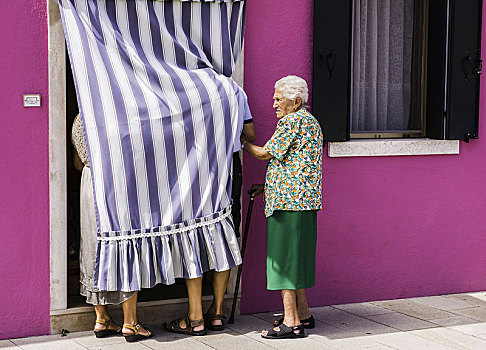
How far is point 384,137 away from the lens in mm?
6750

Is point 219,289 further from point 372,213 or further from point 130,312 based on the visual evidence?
point 372,213

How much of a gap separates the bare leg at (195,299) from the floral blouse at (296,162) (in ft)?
2.34

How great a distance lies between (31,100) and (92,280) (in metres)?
1.26

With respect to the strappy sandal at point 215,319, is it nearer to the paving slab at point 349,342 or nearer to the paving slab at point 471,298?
the paving slab at point 349,342

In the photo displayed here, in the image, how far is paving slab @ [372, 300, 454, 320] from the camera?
20.5 feet

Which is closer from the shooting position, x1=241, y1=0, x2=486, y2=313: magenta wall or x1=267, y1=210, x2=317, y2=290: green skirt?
x1=267, y1=210, x2=317, y2=290: green skirt

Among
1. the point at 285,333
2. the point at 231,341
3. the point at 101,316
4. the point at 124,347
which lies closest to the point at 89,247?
the point at 101,316

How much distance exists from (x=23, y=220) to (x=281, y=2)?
97.7 inches

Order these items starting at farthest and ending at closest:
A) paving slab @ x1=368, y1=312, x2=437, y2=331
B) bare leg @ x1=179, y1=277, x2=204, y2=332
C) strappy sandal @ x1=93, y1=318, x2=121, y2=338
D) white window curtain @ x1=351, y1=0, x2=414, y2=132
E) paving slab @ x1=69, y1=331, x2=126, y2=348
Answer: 1. white window curtain @ x1=351, y1=0, x2=414, y2=132
2. paving slab @ x1=368, y1=312, x2=437, y2=331
3. bare leg @ x1=179, y1=277, x2=204, y2=332
4. strappy sandal @ x1=93, y1=318, x2=121, y2=338
5. paving slab @ x1=69, y1=331, x2=126, y2=348

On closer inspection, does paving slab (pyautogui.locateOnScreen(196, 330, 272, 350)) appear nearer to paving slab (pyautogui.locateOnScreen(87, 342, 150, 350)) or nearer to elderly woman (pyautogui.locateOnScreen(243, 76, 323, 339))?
elderly woman (pyautogui.locateOnScreen(243, 76, 323, 339))

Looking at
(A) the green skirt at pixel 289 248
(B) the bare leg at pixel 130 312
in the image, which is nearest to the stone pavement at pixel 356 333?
(B) the bare leg at pixel 130 312

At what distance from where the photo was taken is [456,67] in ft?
21.9

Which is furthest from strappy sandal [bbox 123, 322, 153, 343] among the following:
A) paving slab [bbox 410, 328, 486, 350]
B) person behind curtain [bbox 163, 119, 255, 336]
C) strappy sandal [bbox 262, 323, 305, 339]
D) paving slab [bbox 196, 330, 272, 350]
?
paving slab [bbox 410, 328, 486, 350]

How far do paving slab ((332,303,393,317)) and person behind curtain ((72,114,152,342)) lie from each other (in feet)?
5.51
